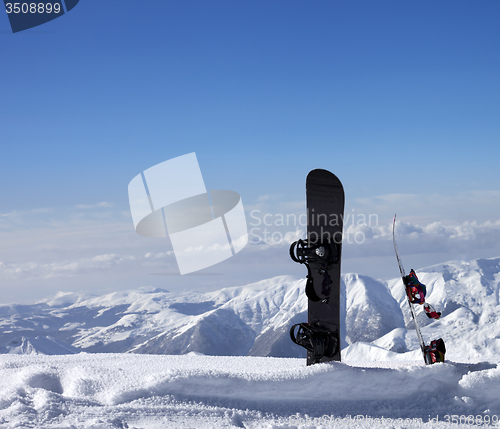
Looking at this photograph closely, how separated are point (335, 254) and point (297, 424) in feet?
12.2

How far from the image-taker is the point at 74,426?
6273 mm

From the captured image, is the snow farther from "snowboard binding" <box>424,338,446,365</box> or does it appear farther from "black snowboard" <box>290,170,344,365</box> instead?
"black snowboard" <box>290,170,344,365</box>

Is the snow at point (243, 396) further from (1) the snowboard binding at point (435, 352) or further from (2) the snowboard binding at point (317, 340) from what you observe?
(2) the snowboard binding at point (317, 340)

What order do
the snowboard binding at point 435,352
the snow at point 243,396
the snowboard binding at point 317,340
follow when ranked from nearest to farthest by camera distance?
the snow at point 243,396 < the snowboard binding at point 435,352 < the snowboard binding at point 317,340

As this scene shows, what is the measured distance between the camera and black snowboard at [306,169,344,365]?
9.45 meters

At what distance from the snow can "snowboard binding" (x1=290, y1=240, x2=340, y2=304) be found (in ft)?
6.24

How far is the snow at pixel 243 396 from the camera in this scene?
6.76 meters

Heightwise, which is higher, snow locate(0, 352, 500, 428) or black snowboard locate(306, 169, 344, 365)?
black snowboard locate(306, 169, 344, 365)

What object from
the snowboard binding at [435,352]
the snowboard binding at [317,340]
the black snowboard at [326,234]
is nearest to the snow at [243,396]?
the snowboard binding at [435,352]

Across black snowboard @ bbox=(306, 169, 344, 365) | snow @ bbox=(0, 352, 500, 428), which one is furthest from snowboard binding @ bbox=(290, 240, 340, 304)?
snow @ bbox=(0, 352, 500, 428)

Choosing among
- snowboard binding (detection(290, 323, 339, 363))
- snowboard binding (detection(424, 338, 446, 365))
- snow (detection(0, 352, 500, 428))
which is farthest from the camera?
snowboard binding (detection(290, 323, 339, 363))

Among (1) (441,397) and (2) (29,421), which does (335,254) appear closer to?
→ (1) (441,397)

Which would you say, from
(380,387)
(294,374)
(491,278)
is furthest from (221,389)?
(491,278)

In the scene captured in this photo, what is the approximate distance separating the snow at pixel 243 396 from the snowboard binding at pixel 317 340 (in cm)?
135
